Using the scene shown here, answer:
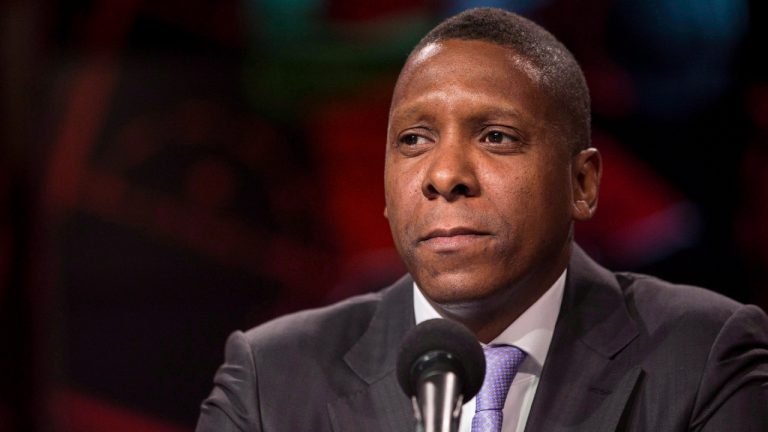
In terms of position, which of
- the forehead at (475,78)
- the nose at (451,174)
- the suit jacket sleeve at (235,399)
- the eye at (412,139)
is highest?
the forehead at (475,78)

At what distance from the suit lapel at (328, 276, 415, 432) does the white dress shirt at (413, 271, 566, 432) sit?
108 millimetres

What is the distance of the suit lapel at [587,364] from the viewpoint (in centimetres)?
190

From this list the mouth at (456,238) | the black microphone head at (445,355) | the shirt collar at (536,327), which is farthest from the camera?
the shirt collar at (536,327)

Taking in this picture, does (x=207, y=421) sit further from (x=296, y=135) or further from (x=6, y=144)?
(x=6, y=144)

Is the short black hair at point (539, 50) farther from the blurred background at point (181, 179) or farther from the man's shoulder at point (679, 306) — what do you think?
the blurred background at point (181, 179)

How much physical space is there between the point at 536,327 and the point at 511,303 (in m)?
0.09

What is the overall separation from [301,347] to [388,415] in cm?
27

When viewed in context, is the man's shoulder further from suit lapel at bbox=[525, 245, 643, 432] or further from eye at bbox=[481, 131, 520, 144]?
eye at bbox=[481, 131, 520, 144]

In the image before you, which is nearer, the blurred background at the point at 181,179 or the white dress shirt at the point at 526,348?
the white dress shirt at the point at 526,348

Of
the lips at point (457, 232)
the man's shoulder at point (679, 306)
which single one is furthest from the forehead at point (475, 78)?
the man's shoulder at point (679, 306)

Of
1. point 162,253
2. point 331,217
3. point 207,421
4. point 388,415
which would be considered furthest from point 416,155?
point 162,253

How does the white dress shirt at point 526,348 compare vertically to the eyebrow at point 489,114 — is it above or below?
below

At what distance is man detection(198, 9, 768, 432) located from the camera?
5.96 ft

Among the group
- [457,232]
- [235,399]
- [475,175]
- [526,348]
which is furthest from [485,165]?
[235,399]
